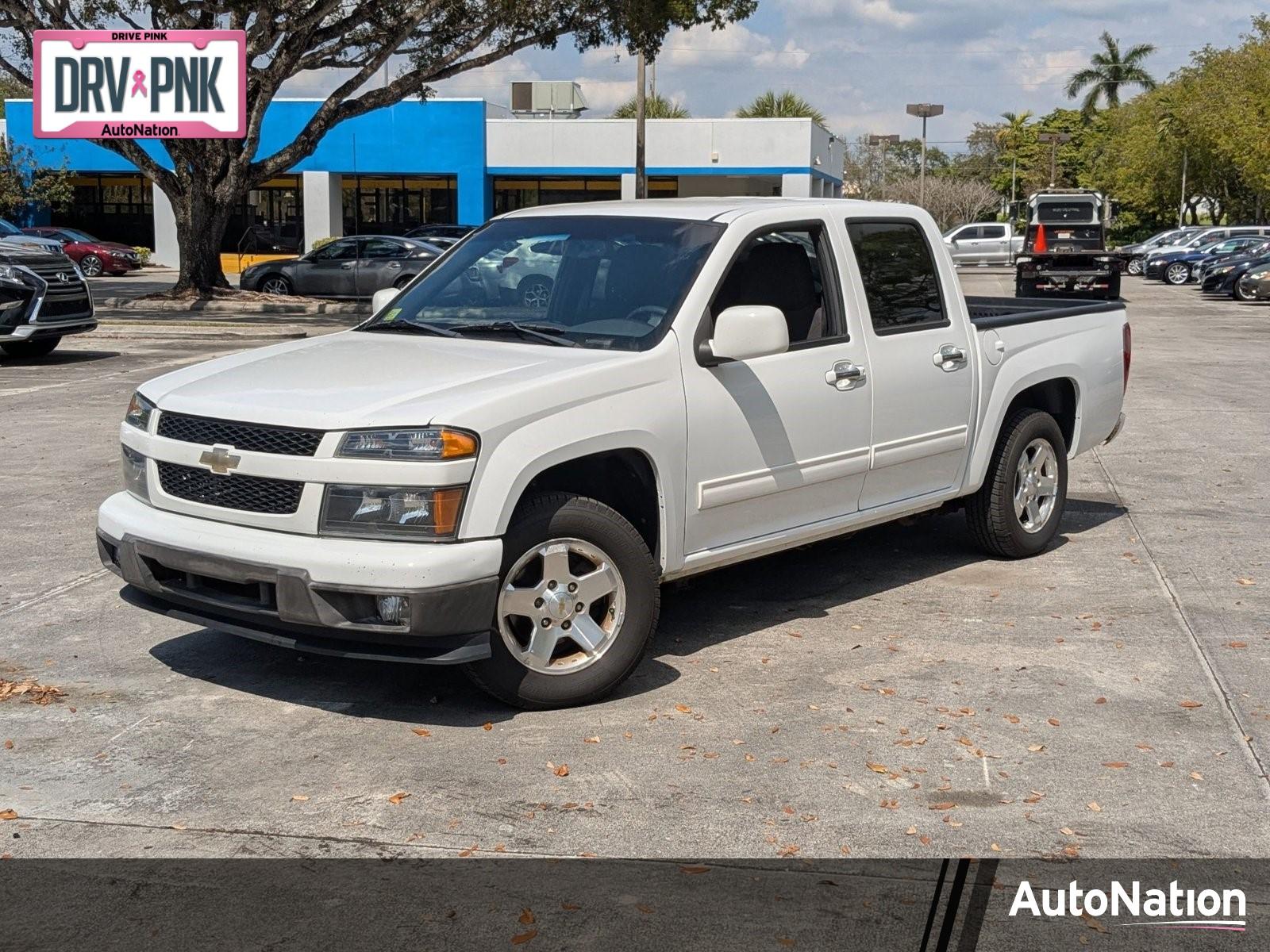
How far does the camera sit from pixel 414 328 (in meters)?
6.47

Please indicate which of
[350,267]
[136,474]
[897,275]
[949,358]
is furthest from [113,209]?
[136,474]

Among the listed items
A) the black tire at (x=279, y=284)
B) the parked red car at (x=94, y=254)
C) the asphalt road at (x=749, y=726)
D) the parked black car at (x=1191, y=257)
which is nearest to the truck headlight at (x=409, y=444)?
the asphalt road at (x=749, y=726)

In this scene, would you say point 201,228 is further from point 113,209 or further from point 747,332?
point 113,209

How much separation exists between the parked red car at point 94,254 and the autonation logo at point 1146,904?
1776 inches

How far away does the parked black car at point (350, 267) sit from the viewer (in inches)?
1223

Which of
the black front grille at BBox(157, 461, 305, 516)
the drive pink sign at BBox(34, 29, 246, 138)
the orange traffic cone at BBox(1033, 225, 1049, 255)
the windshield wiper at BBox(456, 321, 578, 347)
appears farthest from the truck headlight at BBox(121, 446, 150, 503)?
the orange traffic cone at BBox(1033, 225, 1049, 255)

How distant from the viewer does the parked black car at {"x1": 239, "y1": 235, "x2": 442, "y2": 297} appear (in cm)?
3106

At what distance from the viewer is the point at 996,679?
5914 mm

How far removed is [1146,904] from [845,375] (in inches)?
119

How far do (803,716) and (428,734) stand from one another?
4.38 feet

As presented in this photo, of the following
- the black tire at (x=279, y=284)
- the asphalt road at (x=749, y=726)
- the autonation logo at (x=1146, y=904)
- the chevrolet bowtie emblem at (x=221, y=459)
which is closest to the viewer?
the autonation logo at (x=1146, y=904)

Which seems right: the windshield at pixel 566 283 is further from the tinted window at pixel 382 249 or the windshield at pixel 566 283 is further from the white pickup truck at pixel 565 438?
the tinted window at pixel 382 249

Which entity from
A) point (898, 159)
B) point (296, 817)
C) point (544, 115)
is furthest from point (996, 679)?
point (898, 159)

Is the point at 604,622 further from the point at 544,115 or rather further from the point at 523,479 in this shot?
the point at 544,115
